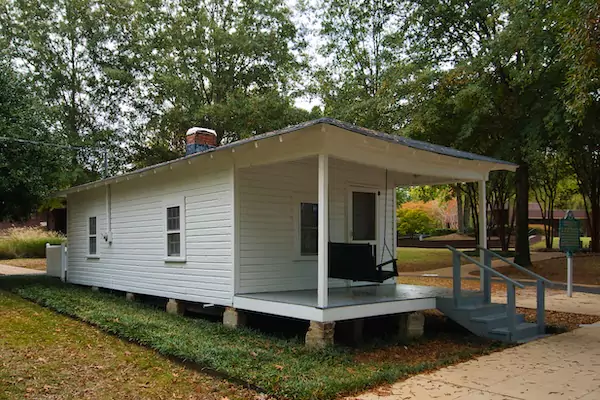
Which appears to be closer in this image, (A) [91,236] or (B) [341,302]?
(B) [341,302]

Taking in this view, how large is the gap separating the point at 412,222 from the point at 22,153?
31.6 metres

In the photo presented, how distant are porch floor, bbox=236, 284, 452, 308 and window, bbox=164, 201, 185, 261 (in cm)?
193

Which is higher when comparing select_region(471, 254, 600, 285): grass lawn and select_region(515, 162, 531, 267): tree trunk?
select_region(515, 162, 531, 267): tree trunk

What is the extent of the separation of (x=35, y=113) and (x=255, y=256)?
26.7ft

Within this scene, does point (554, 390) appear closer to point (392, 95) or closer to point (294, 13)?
point (392, 95)

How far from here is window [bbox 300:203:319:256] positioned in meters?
8.82

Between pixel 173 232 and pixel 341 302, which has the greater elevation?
pixel 173 232

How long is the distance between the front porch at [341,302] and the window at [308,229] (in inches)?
28.2

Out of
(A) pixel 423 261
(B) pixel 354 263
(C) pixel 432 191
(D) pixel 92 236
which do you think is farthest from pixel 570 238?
(C) pixel 432 191

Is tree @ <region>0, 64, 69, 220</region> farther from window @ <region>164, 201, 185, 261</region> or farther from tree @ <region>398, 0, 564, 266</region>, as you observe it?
tree @ <region>398, 0, 564, 266</region>

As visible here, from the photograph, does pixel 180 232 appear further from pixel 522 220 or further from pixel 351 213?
pixel 522 220

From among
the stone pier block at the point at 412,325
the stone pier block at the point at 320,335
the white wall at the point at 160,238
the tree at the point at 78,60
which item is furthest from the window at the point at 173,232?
the tree at the point at 78,60

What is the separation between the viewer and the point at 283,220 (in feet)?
28.0

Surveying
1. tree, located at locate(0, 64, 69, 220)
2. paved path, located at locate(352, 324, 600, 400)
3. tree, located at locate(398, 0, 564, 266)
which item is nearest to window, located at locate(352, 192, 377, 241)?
paved path, located at locate(352, 324, 600, 400)
